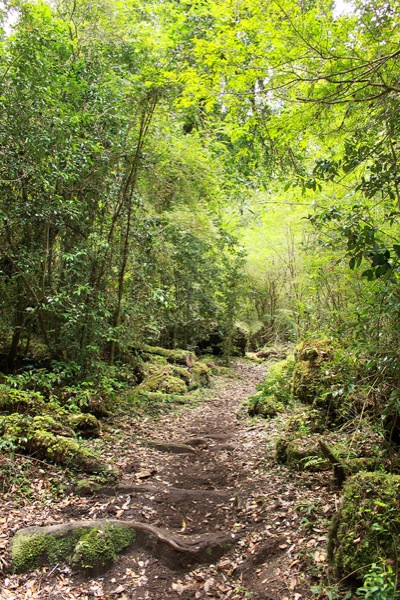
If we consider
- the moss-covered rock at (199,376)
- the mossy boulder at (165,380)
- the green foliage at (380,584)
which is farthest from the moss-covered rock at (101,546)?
the moss-covered rock at (199,376)

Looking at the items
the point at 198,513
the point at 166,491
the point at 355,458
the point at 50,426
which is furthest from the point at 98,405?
the point at 355,458

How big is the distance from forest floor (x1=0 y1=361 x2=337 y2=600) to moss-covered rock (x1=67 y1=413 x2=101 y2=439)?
0.75 feet

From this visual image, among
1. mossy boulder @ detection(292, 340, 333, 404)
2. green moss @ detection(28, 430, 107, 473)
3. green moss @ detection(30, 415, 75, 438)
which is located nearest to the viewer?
green moss @ detection(28, 430, 107, 473)

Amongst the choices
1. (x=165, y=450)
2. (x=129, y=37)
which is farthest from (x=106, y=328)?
(x=129, y=37)

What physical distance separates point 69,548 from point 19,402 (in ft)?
8.18

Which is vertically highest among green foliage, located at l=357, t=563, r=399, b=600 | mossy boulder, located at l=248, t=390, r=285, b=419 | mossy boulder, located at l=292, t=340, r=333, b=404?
mossy boulder, located at l=292, t=340, r=333, b=404

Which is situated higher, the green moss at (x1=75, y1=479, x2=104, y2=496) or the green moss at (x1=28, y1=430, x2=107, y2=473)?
the green moss at (x1=28, y1=430, x2=107, y2=473)

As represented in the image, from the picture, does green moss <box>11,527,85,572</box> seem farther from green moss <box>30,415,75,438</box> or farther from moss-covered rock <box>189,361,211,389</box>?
moss-covered rock <box>189,361,211,389</box>

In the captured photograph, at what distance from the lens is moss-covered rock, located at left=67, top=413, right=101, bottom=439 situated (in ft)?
19.6

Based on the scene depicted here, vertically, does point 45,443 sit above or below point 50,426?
below

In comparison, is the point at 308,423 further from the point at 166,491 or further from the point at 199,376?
the point at 199,376

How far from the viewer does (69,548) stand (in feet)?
11.8

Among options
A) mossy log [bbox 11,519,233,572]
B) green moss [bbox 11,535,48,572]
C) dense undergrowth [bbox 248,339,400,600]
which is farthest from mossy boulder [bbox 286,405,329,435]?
green moss [bbox 11,535,48,572]

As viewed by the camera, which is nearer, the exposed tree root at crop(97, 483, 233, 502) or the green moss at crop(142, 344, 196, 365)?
the exposed tree root at crop(97, 483, 233, 502)
